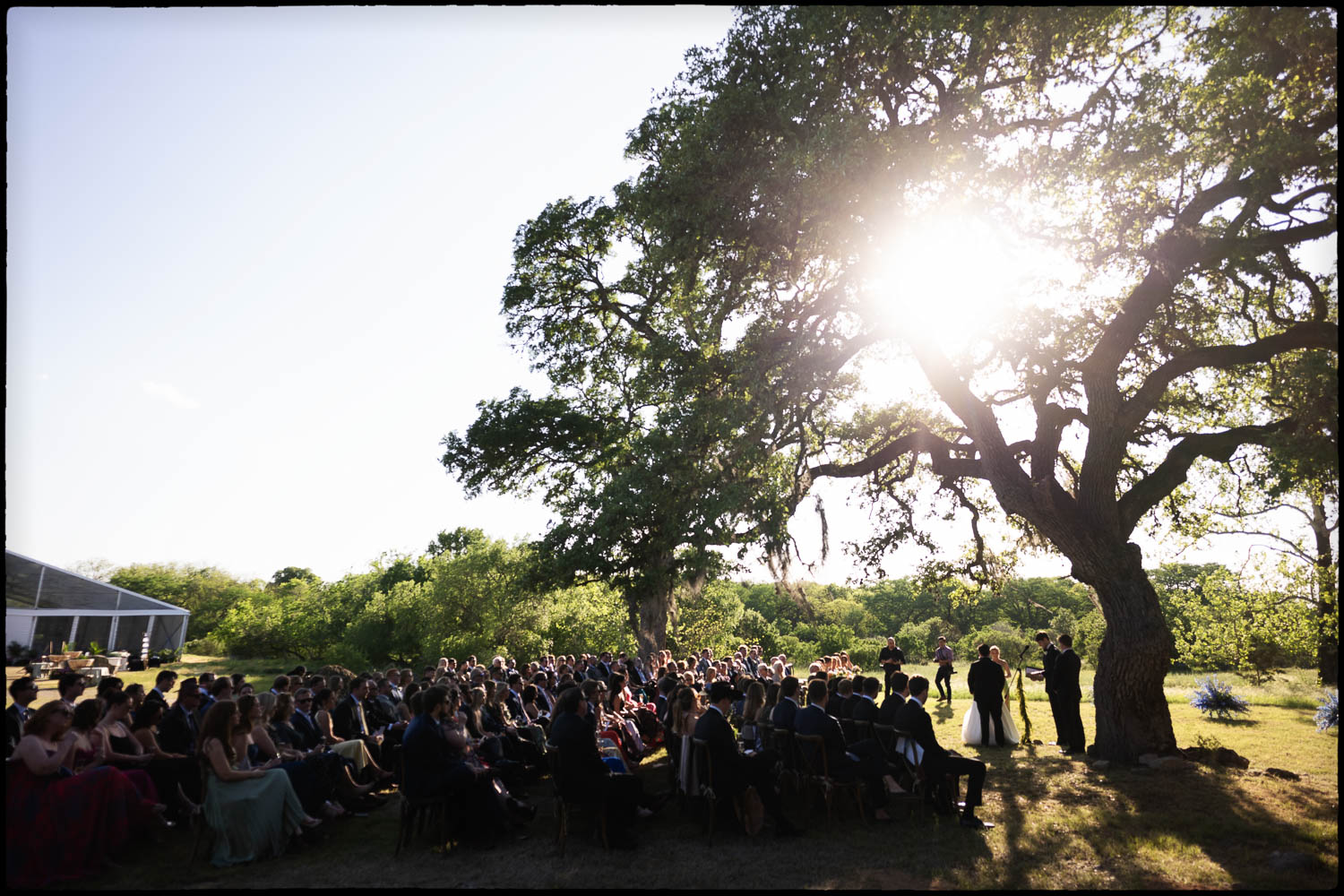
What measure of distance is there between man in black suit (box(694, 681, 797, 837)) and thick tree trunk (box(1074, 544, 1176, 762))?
6.19m

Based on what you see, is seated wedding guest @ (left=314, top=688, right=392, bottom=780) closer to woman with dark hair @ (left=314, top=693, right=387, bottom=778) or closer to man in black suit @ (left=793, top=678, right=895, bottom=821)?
woman with dark hair @ (left=314, top=693, right=387, bottom=778)

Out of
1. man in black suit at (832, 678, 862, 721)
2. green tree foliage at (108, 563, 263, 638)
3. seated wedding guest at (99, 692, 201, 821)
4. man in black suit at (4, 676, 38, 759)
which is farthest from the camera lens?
green tree foliage at (108, 563, 263, 638)

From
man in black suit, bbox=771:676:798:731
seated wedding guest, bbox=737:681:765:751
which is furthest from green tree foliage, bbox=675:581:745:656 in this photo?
man in black suit, bbox=771:676:798:731

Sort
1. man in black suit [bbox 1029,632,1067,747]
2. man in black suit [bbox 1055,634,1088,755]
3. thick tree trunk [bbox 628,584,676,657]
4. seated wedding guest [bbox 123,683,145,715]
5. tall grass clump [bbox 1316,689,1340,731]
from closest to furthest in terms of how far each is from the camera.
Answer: seated wedding guest [bbox 123,683,145,715]
man in black suit [bbox 1055,634,1088,755]
man in black suit [bbox 1029,632,1067,747]
tall grass clump [bbox 1316,689,1340,731]
thick tree trunk [bbox 628,584,676,657]

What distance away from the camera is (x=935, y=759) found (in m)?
7.72

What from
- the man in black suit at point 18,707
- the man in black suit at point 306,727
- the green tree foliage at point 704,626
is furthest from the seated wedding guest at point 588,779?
the green tree foliage at point 704,626

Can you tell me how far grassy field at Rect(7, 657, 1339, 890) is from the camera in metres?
5.77

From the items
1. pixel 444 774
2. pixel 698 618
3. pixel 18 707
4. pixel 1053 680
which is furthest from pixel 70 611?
pixel 1053 680

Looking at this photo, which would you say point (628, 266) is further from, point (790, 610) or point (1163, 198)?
point (790, 610)

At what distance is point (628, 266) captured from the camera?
19.3 metres

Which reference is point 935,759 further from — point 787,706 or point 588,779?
point 588,779

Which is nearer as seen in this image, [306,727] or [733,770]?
[733,770]

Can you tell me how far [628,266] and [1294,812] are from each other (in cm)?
1668

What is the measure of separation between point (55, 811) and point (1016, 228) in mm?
12461
